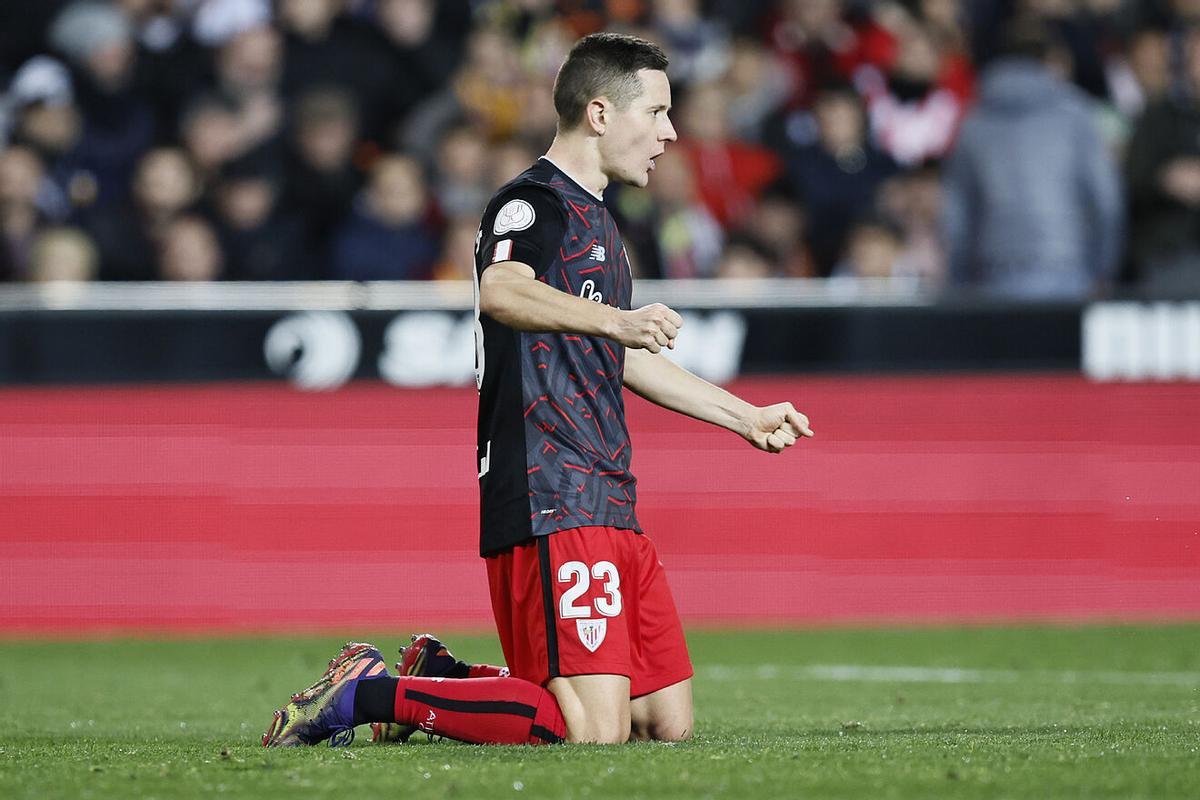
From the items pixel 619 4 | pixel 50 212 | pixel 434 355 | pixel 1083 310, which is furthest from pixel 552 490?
pixel 619 4

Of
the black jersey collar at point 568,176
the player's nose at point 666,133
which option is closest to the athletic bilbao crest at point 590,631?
the black jersey collar at point 568,176

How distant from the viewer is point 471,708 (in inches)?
206

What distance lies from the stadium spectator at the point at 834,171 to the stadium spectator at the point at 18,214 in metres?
4.51

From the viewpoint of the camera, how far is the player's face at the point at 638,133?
5465mm

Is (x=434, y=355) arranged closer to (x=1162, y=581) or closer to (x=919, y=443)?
(x=919, y=443)

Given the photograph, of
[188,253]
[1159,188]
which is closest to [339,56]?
[188,253]

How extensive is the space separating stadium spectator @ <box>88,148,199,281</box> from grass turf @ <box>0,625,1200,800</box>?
2.27 metres

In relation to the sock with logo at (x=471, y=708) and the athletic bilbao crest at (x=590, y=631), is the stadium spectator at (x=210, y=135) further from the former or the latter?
the athletic bilbao crest at (x=590, y=631)

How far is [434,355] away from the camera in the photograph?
10656mm

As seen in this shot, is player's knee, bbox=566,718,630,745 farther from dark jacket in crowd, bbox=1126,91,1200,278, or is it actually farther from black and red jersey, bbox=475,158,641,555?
dark jacket in crowd, bbox=1126,91,1200,278

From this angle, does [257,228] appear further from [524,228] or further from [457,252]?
[524,228]

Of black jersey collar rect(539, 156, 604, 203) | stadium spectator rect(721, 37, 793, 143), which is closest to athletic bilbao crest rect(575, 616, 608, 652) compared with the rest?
black jersey collar rect(539, 156, 604, 203)

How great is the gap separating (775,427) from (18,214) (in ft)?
23.7

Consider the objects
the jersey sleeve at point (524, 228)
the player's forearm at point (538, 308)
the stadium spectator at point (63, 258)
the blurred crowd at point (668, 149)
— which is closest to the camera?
the player's forearm at point (538, 308)
